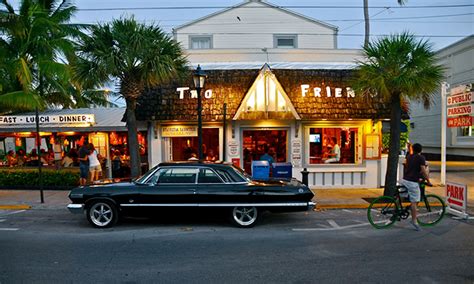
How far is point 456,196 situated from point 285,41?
14324mm

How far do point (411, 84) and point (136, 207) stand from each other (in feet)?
24.2

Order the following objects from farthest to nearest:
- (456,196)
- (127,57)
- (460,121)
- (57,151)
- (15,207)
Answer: (57,151) → (460,121) → (15,207) → (127,57) → (456,196)

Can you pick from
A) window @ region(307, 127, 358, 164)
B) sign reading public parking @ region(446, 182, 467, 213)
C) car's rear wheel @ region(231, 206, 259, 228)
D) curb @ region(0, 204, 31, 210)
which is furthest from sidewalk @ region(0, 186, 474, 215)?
car's rear wheel @ region(231, 206, 259, 228)

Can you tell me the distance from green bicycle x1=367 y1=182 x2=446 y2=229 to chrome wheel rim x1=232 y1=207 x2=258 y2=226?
245 centimetres

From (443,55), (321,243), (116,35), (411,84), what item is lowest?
(321,243)

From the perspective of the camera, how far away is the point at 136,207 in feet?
24.0

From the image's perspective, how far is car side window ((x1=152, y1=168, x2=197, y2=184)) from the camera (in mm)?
7453

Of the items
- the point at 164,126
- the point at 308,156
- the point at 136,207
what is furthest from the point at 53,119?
the point at 308,156

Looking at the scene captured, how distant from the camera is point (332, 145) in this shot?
12.7 m

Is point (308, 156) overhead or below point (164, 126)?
below

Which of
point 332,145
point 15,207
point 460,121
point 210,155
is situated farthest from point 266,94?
point 15,207

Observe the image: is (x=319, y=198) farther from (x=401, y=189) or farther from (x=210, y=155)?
(x=210, y=155)

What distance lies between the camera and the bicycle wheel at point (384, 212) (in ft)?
24.1

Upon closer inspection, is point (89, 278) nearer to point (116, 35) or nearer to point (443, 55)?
point (116, 35)
